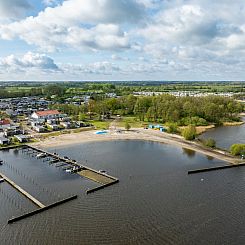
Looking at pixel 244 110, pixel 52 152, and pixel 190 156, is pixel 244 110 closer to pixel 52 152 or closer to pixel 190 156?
pixel 190 156

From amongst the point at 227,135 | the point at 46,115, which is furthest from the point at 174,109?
the point at 46,115

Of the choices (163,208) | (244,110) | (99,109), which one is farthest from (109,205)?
(244,110)

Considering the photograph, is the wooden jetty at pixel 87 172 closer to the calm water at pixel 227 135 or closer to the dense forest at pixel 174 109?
the calm water at pixel 227 135

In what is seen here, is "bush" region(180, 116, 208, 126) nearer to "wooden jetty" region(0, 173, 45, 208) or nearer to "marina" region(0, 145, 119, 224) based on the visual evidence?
"marina" region(0, 145, 119, 224)

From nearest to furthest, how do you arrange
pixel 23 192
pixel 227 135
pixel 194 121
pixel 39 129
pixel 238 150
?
1. pixel 23 192
2. pixel 238 150
3. pixel 227 135
4. pixel 39 129
5. pixel 194 121

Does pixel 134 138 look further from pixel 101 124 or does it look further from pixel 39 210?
pixel 39 210

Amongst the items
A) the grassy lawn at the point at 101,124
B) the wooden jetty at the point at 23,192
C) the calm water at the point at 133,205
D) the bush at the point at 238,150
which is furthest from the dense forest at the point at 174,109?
the wooden jetty at the point at 23,192
